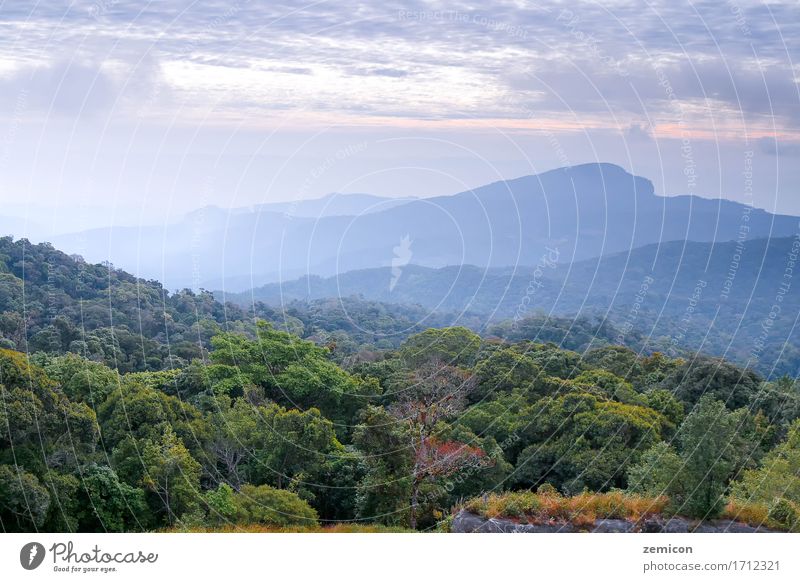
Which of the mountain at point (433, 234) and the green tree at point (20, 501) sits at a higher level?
the green tree at point (20, 501)

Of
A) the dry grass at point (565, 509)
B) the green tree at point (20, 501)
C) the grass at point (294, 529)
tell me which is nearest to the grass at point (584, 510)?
the dry grass at point (565, 509)

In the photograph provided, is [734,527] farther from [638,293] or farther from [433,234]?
[638,293]

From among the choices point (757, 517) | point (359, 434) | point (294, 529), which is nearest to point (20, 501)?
point (294, 529)

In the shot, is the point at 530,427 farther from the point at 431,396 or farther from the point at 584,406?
the point at 431,396

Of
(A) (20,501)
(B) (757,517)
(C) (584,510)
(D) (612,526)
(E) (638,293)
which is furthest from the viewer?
(E) (638,293)

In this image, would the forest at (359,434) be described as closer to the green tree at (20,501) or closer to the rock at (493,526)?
the green tree at (20,501)
